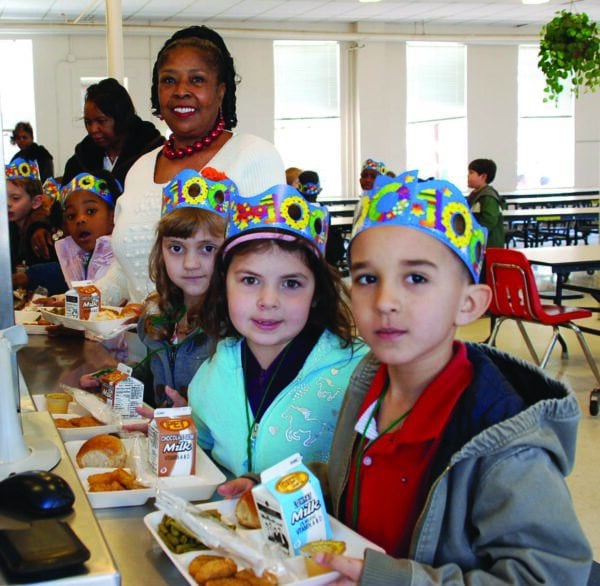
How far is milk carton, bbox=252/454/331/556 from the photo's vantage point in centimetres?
110

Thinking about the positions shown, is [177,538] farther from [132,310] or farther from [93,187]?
[93,187]

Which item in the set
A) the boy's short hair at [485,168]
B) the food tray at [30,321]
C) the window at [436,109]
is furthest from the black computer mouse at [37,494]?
the window at [436,109]

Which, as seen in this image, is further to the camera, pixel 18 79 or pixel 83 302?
pixel 18 79

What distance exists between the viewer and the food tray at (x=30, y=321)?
2.91 m

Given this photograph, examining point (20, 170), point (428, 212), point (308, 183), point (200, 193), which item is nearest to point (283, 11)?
point (308, 183)

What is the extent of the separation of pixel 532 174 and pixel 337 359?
51.0ft

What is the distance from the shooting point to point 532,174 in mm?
16469

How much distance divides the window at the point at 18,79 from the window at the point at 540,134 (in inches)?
334

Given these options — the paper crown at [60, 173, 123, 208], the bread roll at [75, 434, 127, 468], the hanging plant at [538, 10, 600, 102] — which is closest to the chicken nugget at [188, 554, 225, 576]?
the bread roll at [75, 434, 127, 468]

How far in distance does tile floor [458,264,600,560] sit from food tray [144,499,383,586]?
10.4 inches

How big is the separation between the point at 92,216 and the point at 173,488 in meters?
2.20

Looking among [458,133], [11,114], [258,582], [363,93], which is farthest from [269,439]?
[458,133]

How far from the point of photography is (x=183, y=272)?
6.75 ft

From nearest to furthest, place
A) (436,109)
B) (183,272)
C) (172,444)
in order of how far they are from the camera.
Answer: (172,444) → (183,272) → (436,109)
